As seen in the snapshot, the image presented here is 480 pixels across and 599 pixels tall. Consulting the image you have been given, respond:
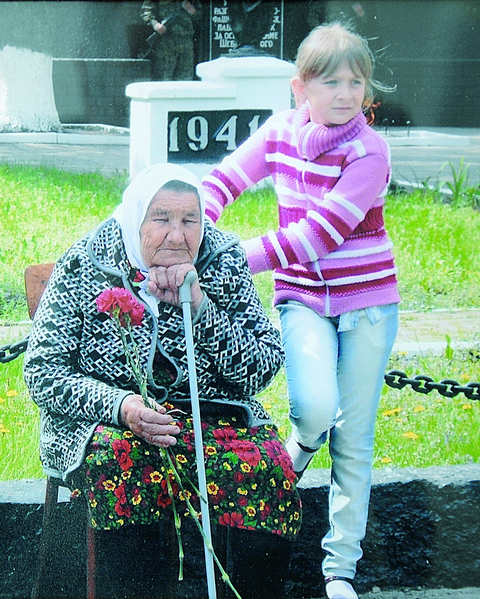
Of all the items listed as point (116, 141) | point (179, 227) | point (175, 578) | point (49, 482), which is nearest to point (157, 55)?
point (116, 141)

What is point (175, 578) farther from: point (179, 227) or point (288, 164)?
point (288, 164)

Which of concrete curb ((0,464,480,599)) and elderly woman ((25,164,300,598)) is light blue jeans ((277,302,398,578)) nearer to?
elderly woman ((25,164,300,598))

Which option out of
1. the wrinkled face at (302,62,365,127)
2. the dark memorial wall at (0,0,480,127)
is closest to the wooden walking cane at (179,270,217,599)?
the wrinkled face at (302,62,365,127)

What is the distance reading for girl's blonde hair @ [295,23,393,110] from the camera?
2.29 metres

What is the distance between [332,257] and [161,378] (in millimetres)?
586

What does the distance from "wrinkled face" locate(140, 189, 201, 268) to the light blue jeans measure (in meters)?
0.47

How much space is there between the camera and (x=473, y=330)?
12.7 ft

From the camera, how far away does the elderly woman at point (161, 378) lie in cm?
212

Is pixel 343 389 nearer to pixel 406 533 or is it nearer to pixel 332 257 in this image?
pixel 332 257

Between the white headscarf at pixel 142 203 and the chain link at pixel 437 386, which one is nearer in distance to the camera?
the white headscarf at pixel 142 203

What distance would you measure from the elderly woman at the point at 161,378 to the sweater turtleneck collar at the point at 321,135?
0.33 meters

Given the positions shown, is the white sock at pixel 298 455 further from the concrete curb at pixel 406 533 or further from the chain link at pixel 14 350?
the chain link at pixel 14 350

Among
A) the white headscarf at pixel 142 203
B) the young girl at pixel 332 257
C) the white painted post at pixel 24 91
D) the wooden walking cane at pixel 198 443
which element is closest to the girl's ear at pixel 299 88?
the young girl at pixel 332 257

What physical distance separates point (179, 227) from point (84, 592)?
122 cm
